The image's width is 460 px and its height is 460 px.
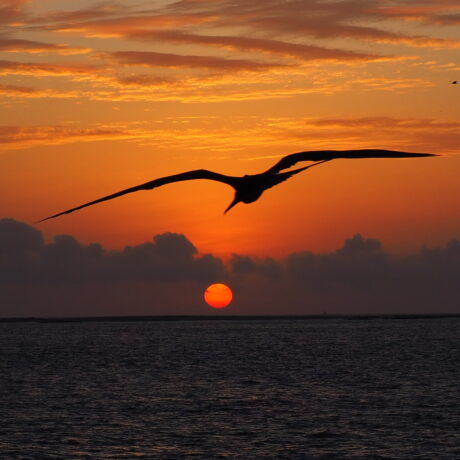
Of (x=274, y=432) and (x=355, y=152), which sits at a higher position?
(x=355, y=152)

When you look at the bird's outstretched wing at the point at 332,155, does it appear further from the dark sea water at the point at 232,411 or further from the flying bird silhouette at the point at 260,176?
the dark sea water at the point at 232,411

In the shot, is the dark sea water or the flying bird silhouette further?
the dark sea water

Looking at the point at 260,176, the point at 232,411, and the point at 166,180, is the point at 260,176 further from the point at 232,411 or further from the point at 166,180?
the point at 232,411

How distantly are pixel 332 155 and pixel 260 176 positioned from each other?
247 cm

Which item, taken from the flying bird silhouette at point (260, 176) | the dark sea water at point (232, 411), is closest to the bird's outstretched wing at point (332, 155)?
the flying bird silhouette at point (260, 176)

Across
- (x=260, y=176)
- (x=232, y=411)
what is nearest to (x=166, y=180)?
(x=260, y=176)

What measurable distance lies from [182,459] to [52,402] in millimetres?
33588

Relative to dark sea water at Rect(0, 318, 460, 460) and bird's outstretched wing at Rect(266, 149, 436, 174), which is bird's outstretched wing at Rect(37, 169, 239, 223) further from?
dark sea water at Rect(0, 318, 460, 460)

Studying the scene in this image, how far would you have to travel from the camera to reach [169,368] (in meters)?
133

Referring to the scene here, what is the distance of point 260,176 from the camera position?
15891 millimetres

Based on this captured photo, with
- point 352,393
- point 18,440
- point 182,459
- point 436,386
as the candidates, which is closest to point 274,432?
point 182,459

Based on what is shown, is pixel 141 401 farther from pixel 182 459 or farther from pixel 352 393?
pixel 182 459

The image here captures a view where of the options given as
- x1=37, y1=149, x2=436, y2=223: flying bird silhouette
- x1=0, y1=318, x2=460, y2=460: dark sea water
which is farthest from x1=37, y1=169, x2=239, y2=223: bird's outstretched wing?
x1=0, y1=318, x2=460, y2=460: dark sea water

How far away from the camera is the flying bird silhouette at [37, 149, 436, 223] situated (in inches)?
521
